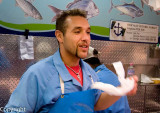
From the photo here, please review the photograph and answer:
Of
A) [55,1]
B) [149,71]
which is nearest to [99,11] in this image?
[55,1]

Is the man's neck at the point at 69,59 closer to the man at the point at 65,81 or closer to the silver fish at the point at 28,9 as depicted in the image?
the man at the point at 65,81

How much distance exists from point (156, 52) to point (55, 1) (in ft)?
7.99

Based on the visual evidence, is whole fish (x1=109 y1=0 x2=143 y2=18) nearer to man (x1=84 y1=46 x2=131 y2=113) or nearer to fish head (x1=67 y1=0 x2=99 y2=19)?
→ fish head (x1=67 y1=0 x2=99 y2=19)

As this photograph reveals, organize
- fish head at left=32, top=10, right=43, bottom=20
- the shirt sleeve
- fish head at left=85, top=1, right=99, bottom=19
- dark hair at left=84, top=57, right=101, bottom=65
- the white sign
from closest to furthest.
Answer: the shirt sleeve → dark hair at left=84, top=57, right=101, bottom=65 → fish head at left=32, top=10, right=43, bottom=20 → fish head at left=85, top=1, right=99, bottom=19 → the white sign

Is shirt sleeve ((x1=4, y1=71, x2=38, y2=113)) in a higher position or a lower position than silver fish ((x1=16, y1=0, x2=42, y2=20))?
lower

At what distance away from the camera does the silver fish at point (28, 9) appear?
251 cm

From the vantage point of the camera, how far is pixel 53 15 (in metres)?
2.73

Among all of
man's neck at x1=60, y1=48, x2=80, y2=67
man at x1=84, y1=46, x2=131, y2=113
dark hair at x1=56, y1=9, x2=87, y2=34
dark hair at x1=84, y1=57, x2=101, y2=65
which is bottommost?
man at x1=84, y1=46, x2=131, y2=113

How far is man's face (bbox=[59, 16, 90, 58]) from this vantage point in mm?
1264

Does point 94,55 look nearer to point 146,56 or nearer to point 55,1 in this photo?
point 55,1

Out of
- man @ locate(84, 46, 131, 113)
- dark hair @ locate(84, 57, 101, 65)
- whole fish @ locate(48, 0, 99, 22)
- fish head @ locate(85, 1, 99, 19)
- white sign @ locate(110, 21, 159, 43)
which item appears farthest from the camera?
white sign @ locate(110, 21, 159, 43)

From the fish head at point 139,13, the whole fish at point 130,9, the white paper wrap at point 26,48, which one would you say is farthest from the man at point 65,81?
the fish head at point 139,13

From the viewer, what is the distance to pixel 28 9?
8.38 feet

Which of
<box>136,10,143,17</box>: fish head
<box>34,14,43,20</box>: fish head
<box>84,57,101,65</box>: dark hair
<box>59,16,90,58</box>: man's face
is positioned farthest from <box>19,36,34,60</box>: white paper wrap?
<box>136,10,143,17</box>: fish head
